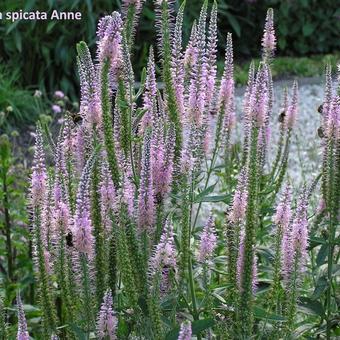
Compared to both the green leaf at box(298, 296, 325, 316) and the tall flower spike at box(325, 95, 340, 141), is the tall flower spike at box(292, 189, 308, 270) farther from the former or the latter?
the green leaf at box(298, 296, 325, 316)

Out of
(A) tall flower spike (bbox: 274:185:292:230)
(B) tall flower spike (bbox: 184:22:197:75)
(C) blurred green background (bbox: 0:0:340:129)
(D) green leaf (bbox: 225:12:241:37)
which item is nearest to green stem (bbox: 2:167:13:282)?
(B) tall flower spike (bbox: 184:22:197:75)

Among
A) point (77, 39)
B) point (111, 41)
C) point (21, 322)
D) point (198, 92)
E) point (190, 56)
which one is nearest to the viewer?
point (21, 322)

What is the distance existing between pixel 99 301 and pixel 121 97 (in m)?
0.60

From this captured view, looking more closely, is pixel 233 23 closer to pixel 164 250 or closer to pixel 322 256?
pixel 322 256

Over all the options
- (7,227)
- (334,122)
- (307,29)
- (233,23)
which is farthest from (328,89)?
(307,29)

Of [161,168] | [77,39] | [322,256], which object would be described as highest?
[77,39]

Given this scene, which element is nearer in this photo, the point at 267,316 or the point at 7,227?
the point at 267,316

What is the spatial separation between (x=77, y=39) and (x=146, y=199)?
6917 millimetres

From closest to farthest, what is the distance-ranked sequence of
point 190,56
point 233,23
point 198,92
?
point 198,92 → point 190,56 → point 233,23

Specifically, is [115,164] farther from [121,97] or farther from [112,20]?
[112,20]

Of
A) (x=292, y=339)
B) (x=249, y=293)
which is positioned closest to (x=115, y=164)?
(x=249, y=293)

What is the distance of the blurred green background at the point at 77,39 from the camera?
850cm

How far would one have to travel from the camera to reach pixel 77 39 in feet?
29.4

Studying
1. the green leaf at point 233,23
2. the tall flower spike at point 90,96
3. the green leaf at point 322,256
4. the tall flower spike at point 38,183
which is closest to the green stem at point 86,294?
the tall flower spike at point 38,183
